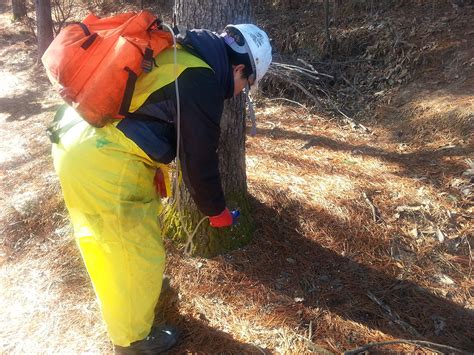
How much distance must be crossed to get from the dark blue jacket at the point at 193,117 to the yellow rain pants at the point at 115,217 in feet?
0.33

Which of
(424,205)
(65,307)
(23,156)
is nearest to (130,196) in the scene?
(65,307)

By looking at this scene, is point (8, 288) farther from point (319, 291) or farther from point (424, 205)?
point (424, 205)

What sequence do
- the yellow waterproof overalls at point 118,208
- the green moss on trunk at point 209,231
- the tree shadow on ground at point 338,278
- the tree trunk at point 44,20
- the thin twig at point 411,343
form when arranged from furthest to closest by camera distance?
1. the tree trunk at point 44,20
2. the green moss on trunk at point 209,231
3. the tree shadow on ground at point 338,278
4. the thin twig at point 411,343
5. the yellow waterproof overalls at point 118,208

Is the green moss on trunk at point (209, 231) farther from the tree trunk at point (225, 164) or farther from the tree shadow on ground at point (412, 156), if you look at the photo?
the tree shadow on ground at point (412, 156)

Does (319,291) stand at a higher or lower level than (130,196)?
lower

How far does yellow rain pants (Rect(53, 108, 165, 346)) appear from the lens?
2250 millimetres

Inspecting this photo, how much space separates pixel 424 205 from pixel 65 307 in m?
2.91

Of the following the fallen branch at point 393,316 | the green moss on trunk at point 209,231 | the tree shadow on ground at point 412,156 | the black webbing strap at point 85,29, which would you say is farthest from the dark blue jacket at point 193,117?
the tree shadow on ground at point 412,156

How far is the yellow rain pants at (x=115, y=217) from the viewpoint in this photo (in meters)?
2.25

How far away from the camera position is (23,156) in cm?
556

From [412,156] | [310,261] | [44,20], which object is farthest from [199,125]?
[44,20]

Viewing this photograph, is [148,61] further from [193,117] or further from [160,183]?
[160,183]

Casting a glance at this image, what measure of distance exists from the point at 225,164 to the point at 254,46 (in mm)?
1053

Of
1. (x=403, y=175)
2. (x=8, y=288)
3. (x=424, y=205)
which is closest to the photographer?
(x=8, y=288)
